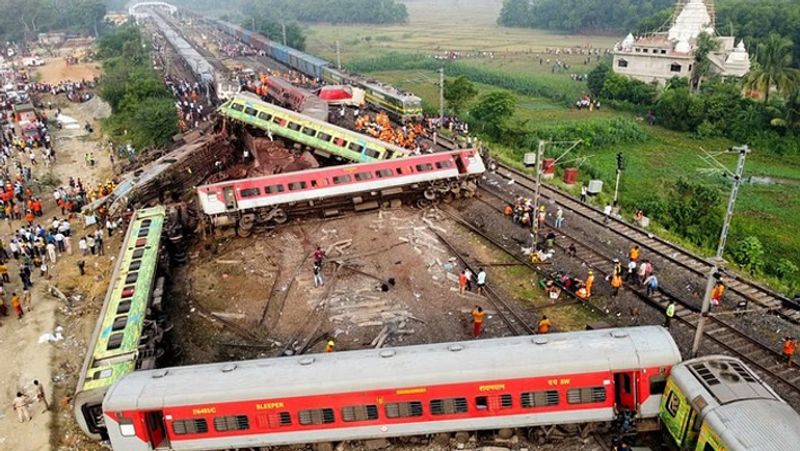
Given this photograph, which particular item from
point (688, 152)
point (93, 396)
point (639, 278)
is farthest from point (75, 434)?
point (688, 152)

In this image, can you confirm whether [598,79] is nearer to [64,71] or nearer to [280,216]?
[280,216]

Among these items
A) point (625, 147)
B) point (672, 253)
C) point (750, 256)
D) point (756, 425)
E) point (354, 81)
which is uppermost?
point (354, 81)

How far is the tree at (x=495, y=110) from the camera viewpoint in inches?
1992

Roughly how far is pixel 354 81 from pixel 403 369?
50513mm

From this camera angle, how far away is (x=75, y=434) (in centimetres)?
1878

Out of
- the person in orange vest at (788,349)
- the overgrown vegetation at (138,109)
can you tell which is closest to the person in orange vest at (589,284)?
the person in orange vest at (788,349)

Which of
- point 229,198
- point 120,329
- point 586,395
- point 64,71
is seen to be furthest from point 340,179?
point 64,71

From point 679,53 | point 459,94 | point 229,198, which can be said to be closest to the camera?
point 229,198

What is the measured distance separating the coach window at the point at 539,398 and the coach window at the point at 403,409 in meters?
2.76

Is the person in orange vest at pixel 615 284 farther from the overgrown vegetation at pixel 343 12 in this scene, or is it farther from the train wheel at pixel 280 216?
the overgrown vegetation at pixel 343 12

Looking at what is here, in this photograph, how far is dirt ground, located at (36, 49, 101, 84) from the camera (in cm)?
9338

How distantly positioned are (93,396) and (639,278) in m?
20.3

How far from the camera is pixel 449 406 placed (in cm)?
1619

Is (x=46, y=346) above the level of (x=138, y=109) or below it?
below
